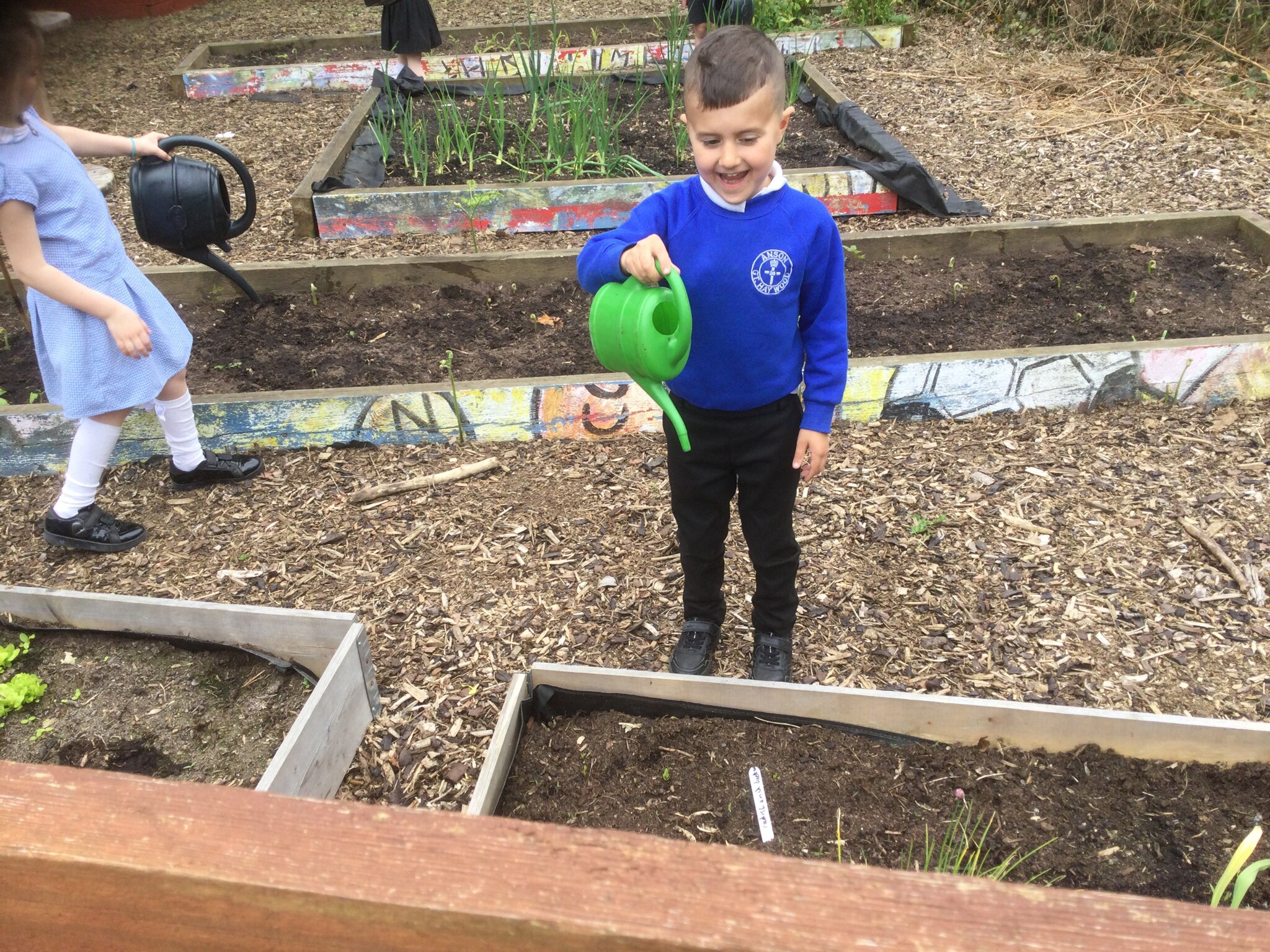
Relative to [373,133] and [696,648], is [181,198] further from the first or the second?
[373,133]

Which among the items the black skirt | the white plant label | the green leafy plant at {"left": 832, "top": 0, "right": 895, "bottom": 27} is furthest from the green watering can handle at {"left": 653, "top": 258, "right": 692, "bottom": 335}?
the green leafy plant at {"left": 832, "top": 0, "right": 895, "bottom": 27}

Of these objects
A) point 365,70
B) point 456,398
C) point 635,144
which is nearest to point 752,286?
point 456,398

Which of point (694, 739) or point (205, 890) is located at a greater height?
point (205, 890)

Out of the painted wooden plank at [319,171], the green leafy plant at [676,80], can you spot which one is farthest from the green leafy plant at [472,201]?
the green leafy plant at [676,80]

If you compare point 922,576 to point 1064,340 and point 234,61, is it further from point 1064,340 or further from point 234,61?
point 234,61

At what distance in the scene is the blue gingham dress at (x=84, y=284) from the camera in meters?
2.22

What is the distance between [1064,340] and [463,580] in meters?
2.49

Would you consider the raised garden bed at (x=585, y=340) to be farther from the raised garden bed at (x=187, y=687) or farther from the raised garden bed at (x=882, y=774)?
the raised garden bed at (x=882, y=774)

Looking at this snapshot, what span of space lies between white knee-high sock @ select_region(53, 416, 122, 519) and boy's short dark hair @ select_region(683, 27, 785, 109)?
6.92 feet

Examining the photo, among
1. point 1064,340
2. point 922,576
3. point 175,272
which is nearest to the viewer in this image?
point 922,576

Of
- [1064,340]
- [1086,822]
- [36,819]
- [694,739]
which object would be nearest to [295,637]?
[694,739]

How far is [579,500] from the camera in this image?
9.59ft

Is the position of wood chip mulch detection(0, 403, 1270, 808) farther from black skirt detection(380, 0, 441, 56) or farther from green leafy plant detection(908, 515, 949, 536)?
black skirt detection(380, 0, 441, 56)

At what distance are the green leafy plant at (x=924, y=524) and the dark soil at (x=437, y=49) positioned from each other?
580 centimetres
